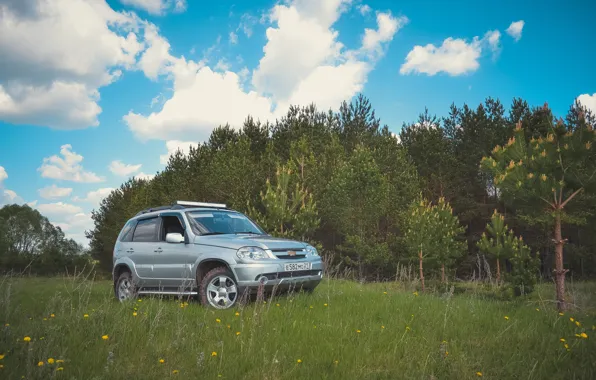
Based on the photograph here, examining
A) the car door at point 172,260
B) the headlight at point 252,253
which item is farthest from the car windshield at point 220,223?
the headlight at point 252,253

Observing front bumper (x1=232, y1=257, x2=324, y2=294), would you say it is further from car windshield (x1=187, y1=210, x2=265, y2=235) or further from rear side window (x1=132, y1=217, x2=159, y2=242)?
rear side window (x1=132, y1=217, x2=159, y2=242)

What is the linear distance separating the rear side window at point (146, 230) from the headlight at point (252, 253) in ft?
7.94

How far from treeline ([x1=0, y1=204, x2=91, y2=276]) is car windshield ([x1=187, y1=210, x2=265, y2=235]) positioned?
41.5 meters

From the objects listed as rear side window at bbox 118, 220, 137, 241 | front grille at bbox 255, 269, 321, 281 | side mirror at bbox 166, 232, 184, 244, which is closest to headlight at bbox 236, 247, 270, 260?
front grille at bbox 255, 269, 321, 281

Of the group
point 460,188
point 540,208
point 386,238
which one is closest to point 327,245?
point 386,238

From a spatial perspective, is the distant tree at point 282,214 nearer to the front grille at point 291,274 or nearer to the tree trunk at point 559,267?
the tree trunk at point 559,267

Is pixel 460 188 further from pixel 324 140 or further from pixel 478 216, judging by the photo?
pixel 324 140

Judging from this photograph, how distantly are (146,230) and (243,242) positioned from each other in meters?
2.73

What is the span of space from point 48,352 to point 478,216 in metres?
37.1

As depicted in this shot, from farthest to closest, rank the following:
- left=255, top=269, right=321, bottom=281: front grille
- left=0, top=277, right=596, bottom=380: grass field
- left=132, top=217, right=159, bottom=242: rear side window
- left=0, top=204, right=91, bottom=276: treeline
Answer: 1. left=0, top=204, right=91, bottom=276: treeline
2. left=132, top=217, right=159, bottom=242: rear side window
3. left=255, top=269, right=321, bottom=281: front grille
4. left=0, top=277, right=596, bottom=380: grass field

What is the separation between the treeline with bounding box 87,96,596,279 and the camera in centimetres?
2675

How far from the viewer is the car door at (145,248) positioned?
7.57 metres

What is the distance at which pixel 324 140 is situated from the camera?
36.8 meters

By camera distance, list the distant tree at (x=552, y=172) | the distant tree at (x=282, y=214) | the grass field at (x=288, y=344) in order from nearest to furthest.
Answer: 1. the grass field at (x=288, y=344)
2. the distant tree at (x=552, y=172)
3. the distant tree at (x=282, y=214)
